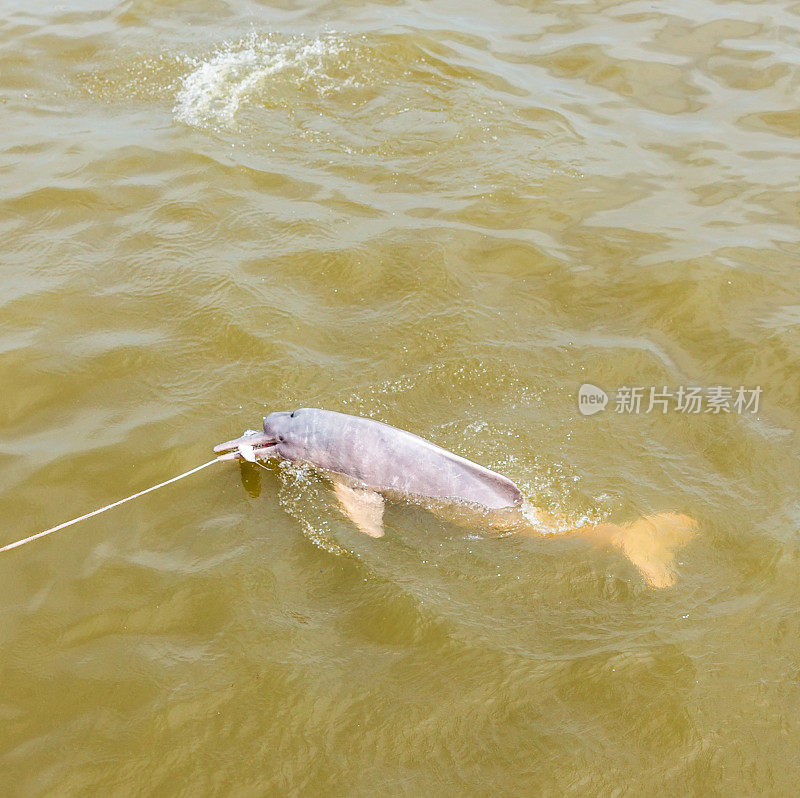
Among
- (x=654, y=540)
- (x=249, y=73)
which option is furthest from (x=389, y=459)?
(x=249, y=73)

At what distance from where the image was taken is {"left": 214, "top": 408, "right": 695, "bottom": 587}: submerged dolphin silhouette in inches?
232

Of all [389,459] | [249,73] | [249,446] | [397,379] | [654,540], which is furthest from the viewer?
[249,73]

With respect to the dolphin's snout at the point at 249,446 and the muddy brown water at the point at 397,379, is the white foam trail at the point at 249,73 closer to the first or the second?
the muddy brown water at the point at 397,379

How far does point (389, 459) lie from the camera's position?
20.0 feet

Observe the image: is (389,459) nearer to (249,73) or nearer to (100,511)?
(100,511)

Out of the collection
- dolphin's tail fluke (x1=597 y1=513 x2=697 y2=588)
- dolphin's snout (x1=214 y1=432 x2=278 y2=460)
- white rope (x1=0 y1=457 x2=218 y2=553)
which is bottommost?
dolphin's tail fluke (x1=597 y1=513 x2=697 y2=588)

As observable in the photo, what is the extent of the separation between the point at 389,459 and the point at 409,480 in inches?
8.3

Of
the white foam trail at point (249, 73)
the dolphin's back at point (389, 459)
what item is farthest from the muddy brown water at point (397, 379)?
the dolphin's back at point (389, 459)

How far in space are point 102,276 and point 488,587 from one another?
17.0 feet

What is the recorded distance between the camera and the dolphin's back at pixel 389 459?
589 cm

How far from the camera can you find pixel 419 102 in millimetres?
10961

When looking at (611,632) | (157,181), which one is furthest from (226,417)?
(157,181)

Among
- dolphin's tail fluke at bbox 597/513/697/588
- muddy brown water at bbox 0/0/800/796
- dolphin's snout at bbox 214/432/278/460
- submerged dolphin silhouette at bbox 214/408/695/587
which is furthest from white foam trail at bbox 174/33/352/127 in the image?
dolphin's tail fluke at bbox 597/513/697/588

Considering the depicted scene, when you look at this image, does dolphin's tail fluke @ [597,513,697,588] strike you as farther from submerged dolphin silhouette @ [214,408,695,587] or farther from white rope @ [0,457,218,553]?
white rope @ [0,457,218,553]
